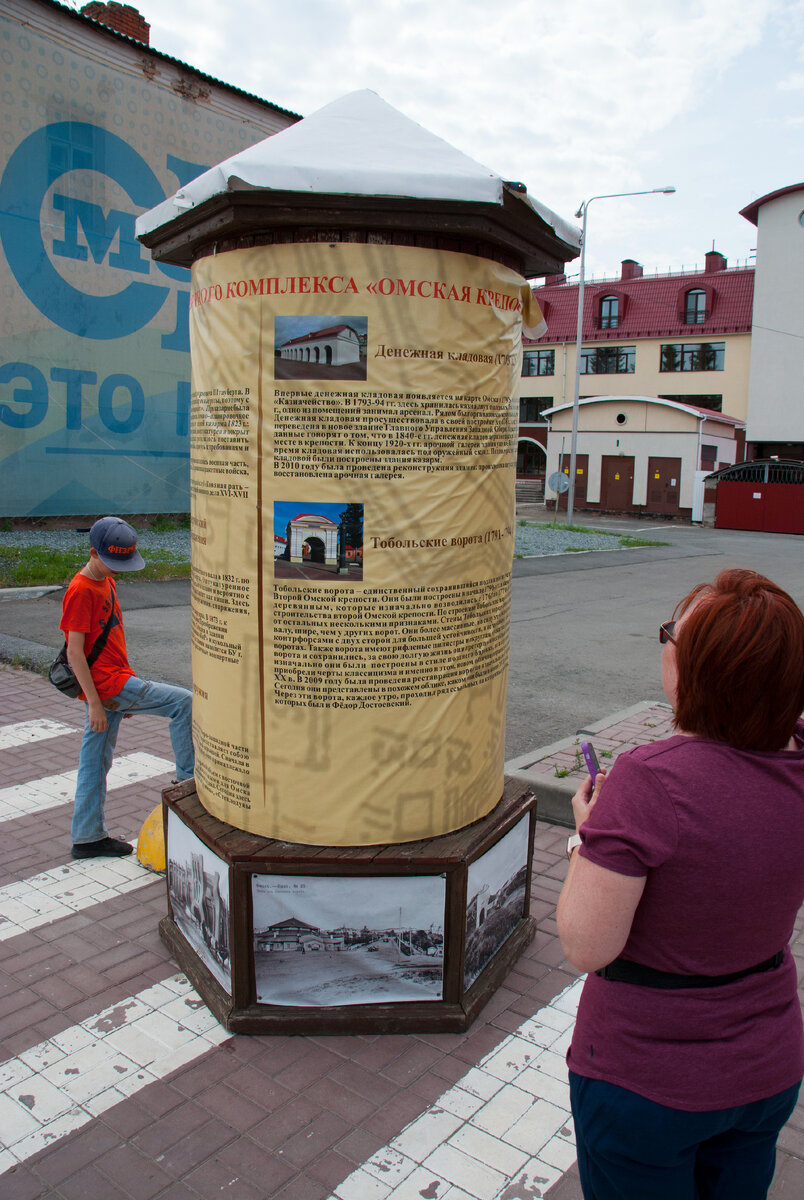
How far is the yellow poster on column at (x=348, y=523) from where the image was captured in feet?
9.66

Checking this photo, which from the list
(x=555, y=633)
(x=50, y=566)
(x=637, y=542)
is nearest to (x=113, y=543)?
(x=555, y=633)

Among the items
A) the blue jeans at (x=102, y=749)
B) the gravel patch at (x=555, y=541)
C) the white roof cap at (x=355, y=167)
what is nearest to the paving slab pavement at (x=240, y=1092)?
the blue jeans at (x=102, y=749)

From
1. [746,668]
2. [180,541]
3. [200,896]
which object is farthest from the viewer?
[180,541]

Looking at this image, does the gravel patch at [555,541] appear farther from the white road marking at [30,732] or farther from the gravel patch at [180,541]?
the white road marking at [30,732]

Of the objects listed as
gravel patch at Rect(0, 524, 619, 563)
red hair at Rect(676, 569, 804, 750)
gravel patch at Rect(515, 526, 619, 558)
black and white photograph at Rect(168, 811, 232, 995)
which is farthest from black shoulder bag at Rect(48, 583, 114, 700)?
gravel patch at Rect(515, 526, 619, 558)

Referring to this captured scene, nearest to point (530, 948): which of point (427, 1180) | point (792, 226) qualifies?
point (427, 1180)

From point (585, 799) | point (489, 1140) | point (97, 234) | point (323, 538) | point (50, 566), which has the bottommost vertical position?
point (489, 1140)

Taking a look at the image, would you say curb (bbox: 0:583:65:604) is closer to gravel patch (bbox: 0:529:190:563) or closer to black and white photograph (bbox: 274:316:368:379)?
gravel patch (bbox: 0:529:190:563)

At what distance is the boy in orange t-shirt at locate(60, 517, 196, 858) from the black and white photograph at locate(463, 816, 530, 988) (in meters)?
2.04

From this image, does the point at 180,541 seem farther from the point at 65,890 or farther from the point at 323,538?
the point at 323,538

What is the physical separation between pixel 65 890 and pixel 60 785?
1.55 m

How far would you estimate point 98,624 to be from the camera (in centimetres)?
452

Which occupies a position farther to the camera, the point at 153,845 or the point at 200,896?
the point at 153,845

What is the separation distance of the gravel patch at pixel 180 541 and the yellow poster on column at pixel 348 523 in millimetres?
12413
